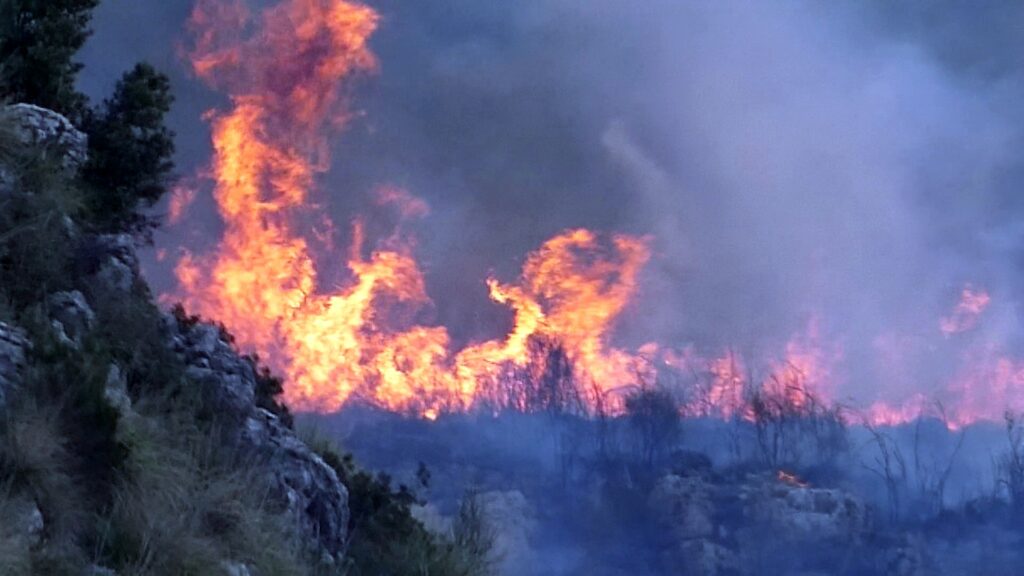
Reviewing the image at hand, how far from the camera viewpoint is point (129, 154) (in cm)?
1780

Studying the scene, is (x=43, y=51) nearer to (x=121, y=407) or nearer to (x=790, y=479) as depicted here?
(x=121, y=407)

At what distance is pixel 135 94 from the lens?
728 inches

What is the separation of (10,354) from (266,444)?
11.9ft

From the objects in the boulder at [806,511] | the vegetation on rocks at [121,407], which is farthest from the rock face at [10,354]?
the boulder at [806,511]

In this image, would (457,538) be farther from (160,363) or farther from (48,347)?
(48,347)

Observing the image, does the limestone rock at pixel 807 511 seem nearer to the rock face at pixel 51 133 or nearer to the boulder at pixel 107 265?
Result: the rock face at pixel 51 133

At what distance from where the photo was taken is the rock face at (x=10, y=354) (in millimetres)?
9555

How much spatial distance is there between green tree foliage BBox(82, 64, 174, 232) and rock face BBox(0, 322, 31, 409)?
6.85 meters

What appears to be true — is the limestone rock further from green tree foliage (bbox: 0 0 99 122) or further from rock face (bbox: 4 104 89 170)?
rock face (bbox: 4 104 89 170)

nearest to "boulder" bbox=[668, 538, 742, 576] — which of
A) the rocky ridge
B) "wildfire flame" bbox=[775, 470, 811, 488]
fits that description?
"wildfire flame" bbox=[775, 470, 811, 488]

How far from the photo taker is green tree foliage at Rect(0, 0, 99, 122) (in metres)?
17.7

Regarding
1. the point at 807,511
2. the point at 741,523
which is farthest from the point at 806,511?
the point at 741,523

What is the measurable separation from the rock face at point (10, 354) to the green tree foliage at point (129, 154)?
22.5 feet

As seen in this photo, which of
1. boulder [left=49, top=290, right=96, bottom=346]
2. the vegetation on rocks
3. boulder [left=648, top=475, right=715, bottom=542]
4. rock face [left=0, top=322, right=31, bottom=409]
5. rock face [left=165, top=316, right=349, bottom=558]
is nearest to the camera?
the vegetation on rocks
